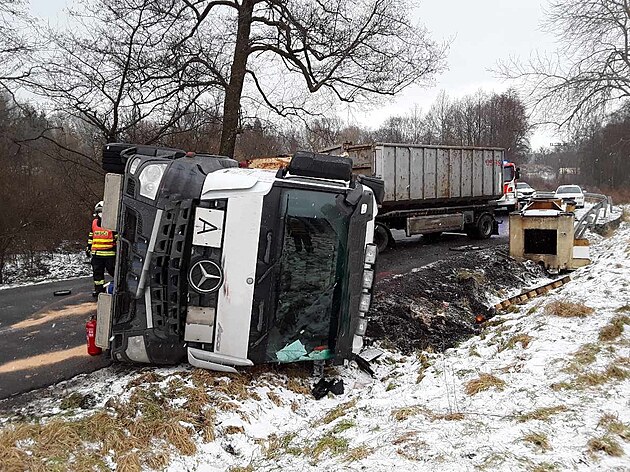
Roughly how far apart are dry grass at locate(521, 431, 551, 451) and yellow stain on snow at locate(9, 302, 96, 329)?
5.41m

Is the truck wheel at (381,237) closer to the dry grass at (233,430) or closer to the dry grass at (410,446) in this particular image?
the dry grass at (233,430)

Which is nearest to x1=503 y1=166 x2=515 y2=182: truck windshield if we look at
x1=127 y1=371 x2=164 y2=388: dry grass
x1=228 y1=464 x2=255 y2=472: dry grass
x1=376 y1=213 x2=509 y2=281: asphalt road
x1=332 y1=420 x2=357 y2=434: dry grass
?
x1=376 y1=213 x2=509 y2=281: asphalt road

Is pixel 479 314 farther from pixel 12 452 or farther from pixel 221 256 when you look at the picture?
pixel 12 452

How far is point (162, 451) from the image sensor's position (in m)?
2.90

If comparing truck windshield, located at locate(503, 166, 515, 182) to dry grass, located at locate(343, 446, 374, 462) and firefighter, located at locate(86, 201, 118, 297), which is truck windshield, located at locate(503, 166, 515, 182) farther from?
dry grass, located at locate(343, 446, 374, 462)

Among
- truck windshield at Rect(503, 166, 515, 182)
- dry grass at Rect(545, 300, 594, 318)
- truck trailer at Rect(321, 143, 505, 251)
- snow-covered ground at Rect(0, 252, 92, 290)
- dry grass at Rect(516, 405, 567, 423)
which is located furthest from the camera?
truck windshield at Rect(503, 166, 515, 182)

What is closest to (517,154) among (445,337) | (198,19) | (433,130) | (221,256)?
(433,130)

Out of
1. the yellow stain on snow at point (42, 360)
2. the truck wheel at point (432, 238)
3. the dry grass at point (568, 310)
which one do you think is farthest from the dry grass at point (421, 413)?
the truck wheel at point (432, 238)

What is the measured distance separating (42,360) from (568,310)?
5519 millimetres

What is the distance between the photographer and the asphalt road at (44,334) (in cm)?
411

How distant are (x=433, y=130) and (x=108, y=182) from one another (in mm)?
49404

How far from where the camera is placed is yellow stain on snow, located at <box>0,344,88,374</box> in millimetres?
4266

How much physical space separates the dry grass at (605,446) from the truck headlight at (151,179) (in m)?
3.27

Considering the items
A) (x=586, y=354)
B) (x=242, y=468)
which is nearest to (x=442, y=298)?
(x=586, y=354)
